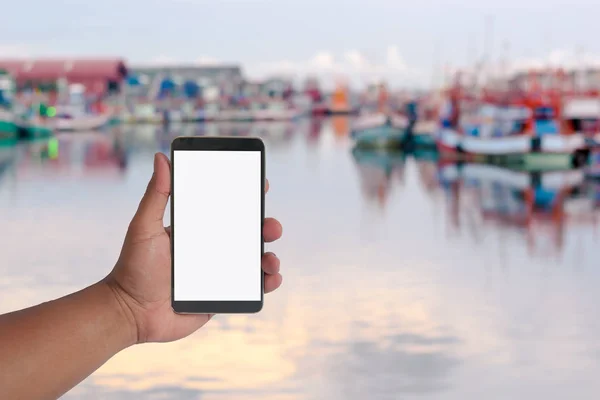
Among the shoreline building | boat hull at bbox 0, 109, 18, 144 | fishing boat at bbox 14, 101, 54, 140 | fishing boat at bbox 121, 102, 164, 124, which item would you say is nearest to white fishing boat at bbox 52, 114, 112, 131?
fishing boat at bbox 14, 101, 54, 140

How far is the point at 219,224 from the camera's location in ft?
4.73

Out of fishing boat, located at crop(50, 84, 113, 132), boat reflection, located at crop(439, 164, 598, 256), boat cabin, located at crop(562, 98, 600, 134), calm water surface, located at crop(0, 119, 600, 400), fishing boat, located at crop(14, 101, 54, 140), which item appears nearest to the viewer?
calm water surface, located at crop(0, 119, 600, 400)

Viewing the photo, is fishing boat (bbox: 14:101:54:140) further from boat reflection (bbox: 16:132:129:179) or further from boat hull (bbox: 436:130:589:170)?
boat hull (bbox: 436:130:589:170)

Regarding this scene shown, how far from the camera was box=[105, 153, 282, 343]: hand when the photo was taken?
141 centimetres

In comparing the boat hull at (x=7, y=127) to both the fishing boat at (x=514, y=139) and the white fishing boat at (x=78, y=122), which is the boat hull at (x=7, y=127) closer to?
the white fishing boat at (x=78, y=122)

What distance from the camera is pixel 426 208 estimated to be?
14086 mm

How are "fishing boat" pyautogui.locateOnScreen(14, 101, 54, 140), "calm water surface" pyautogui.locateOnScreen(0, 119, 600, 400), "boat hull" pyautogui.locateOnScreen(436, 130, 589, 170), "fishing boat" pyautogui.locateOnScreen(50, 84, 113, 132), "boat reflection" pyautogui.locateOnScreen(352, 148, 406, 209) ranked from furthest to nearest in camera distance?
"fishing boat" pyautogui.locateOnScreen(50, 84, 113, 132) < "fishing boat" pyautogui.locateOnScreen(14, 101, 54, 140) < "boat hull" pyautogui.locateOnScreen(436, 130, 589, 170) < "boat reflection" pyautogui.locateOnScreen(352, 148, 406, 209) < "calm water surface" pyautogui.locateOnScreen(0, 119, 600, 400)

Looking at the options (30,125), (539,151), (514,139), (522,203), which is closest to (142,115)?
(30,125)

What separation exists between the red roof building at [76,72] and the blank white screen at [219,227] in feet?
191

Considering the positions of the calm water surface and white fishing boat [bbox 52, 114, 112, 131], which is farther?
white fishing boat [bbox 52, 114, 112, 131]

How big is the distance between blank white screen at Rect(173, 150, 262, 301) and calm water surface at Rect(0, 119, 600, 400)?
2948 millimetres

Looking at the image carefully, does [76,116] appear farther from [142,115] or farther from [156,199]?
[156,199]

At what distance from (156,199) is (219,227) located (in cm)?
9

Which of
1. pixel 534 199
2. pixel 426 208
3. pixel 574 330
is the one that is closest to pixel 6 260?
pixel 574 330
